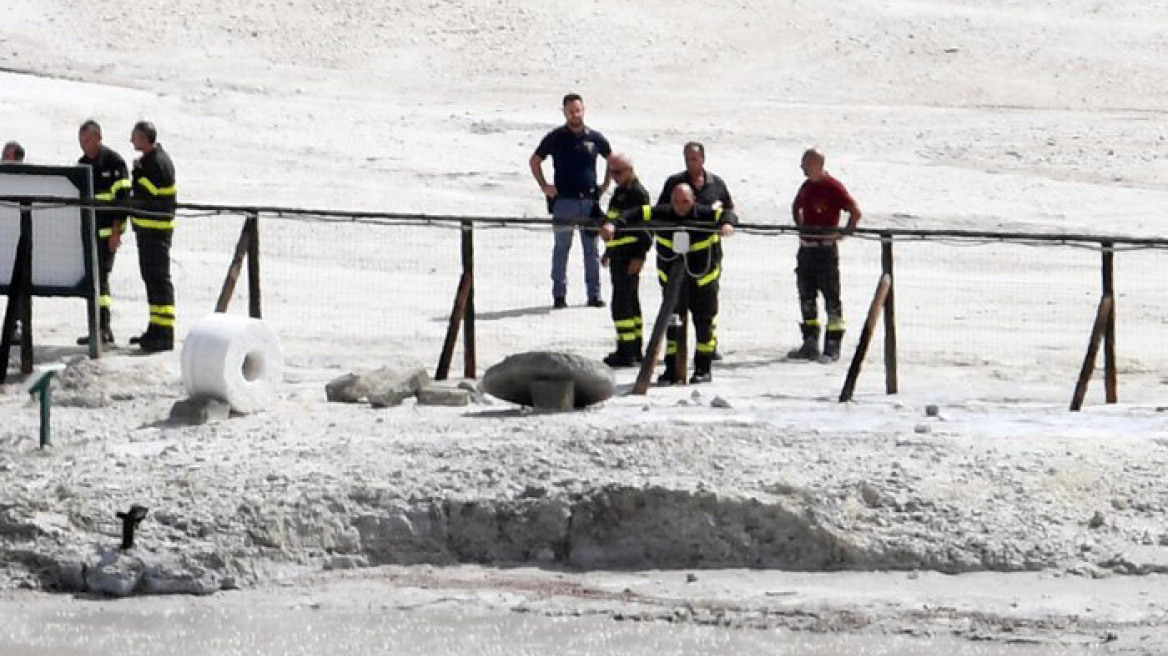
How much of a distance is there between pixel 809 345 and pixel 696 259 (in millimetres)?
2019

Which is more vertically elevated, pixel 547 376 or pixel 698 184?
pixel 698 184

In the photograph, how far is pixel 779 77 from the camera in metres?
39.2

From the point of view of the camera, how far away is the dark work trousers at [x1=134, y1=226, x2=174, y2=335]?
18.5m

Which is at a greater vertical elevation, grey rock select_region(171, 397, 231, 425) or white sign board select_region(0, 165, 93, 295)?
white sign board select_region(0, 165, 93, 295)

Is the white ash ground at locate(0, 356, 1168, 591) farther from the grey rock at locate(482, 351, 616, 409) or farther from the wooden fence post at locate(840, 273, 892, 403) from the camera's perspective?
the wooden fence post at locate(840, 273, 892, 403)

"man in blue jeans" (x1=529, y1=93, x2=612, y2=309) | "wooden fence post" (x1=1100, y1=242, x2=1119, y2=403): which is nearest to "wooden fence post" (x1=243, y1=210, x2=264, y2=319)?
"man in blue jeans" (x1=529, y1=93, x2=612, y2=309)

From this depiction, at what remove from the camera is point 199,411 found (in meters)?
15.2

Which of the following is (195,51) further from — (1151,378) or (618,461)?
(618,461)

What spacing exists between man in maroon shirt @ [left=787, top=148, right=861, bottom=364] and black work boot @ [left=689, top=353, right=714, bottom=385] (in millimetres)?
1665

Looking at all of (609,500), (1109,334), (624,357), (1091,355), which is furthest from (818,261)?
(609,500)

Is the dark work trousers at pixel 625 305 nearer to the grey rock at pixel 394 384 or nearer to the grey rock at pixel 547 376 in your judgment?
the grey rock at pixel 394 384

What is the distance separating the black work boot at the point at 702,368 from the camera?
17.3m

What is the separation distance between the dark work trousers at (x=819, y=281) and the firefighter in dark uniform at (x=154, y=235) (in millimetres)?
4644

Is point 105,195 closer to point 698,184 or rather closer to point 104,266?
point 104,266
